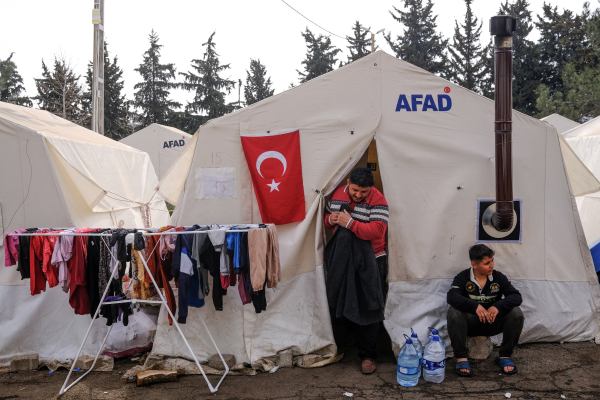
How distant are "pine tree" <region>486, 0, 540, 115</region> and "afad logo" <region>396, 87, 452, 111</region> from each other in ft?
86.5

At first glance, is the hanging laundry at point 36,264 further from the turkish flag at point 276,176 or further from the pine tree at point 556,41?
the pine tree at point 556,41

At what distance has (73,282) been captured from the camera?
3992 millimetres

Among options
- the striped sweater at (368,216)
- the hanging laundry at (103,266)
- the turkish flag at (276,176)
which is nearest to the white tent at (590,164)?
the striped sweater at (368,216)

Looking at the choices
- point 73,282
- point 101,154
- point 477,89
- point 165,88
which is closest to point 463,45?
point 477,89

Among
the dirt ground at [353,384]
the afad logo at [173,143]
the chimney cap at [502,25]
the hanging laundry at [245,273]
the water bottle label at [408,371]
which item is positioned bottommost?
the dirt ground at [353,384]

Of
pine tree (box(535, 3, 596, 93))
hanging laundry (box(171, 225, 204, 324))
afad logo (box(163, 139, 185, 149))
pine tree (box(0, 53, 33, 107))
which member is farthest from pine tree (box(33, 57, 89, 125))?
pine tree (box(535, 3, 596, 93))

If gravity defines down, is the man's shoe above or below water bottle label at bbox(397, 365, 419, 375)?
below

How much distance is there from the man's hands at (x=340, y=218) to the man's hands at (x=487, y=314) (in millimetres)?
1319

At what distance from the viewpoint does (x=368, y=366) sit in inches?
161

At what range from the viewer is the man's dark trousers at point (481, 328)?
400cm

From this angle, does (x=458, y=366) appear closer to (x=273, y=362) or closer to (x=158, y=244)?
(x=273, y=362)

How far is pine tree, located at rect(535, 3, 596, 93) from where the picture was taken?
27.9m

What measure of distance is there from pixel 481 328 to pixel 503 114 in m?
1.89

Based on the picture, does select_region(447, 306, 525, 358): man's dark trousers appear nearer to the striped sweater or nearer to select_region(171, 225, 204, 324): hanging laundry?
the striped sweater
